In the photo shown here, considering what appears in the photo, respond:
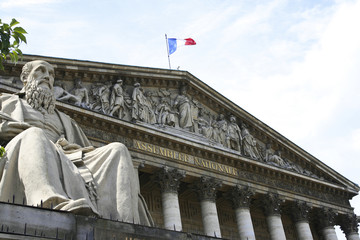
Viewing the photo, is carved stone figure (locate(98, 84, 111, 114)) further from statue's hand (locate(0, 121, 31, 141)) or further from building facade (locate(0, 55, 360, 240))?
statue's hand (locate(0, 121, 31, 141))

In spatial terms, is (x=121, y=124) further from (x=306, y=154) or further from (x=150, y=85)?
(x=306, y=154)

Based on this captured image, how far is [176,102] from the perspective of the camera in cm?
1891

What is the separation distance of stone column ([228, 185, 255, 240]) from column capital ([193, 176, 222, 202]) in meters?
1.15

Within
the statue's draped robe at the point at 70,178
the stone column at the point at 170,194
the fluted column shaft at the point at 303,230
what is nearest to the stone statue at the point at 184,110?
the stone column at the point at 170,194

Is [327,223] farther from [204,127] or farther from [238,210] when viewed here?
[204,127]

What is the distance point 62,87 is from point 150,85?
3.83 m

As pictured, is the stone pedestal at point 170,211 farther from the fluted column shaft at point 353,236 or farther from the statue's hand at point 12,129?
the statue's hand at point 12,129

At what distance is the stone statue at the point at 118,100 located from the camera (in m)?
16.4

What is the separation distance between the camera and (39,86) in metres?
5.40

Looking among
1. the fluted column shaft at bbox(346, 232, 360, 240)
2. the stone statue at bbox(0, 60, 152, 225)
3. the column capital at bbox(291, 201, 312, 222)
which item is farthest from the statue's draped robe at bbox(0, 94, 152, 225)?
the fluted column shaft at bbox(346, 232, 360, 240)

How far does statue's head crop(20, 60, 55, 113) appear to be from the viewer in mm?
5363

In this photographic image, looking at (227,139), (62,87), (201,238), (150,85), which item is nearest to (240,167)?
(227,139)

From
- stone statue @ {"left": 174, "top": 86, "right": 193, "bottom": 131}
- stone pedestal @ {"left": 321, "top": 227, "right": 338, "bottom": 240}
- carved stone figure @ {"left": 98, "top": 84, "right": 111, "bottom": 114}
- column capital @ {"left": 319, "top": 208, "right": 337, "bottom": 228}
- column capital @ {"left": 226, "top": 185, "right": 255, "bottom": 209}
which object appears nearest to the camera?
carved stone figure @ {"left": 98, "top": 84, "right": 111, "bottom": 114}

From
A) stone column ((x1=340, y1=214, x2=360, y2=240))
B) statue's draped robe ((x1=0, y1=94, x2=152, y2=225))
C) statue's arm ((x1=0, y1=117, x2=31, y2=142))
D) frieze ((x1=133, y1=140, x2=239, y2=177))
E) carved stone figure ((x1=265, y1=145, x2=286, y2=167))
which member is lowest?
statue's draped robe ((x1=0, y1=94, x2=152, y2=225))
